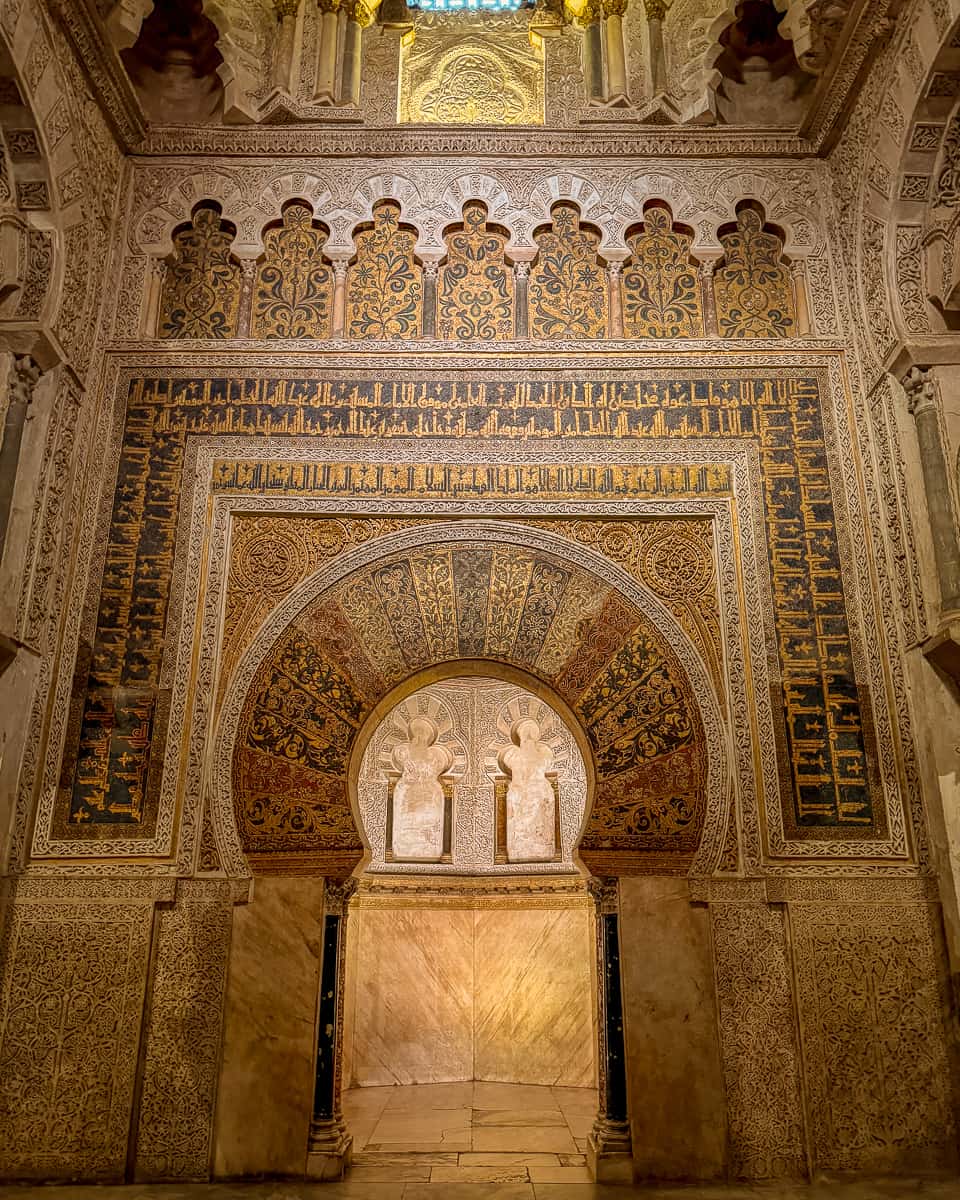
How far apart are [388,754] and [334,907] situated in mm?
2966

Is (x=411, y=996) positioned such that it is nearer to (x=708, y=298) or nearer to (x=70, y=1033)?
(x=70, y=1033)

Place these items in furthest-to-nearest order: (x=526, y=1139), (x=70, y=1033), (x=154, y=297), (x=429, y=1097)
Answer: (x=429, y=1097)
(x=154, y=297)
(x=526, y=1139)
(x=70, y=1033)

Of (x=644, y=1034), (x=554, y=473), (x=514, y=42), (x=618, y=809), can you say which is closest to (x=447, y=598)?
(x=554, y=473)

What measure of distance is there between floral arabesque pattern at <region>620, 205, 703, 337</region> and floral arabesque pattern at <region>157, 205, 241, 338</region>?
7.80 ft

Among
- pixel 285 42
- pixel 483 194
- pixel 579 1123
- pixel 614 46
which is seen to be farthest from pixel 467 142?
pixel 579 1123

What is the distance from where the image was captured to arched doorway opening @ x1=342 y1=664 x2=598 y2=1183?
688 centimetres

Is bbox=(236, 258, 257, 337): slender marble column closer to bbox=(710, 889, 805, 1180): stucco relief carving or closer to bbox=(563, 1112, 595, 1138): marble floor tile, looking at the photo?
bbox=(710, 889, 805, 1180): stucco relief carving

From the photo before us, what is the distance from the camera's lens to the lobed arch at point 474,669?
4609 mm

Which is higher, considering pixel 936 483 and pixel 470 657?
pixel 936 483

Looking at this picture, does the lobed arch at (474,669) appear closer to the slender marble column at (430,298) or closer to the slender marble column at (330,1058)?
the slender marble column at (330,1058)

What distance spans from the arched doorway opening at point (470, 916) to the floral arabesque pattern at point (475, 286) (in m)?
2.28

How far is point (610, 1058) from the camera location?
4453 millimetres

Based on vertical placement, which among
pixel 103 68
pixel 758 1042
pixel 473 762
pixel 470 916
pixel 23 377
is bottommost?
pixel 758 1042

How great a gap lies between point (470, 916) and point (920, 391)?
493cm
